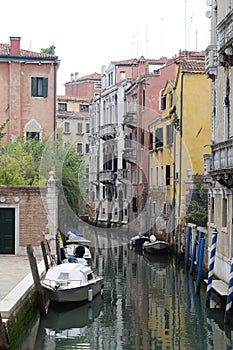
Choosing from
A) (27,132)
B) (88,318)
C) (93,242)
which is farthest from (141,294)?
(93,242)

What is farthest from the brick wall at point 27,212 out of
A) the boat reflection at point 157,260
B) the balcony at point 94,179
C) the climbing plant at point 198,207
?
the balcony at point 94,179

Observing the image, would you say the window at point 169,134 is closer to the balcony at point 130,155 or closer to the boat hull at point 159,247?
→ the boat hull at point 159,247

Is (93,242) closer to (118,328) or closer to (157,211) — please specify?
(157,211)

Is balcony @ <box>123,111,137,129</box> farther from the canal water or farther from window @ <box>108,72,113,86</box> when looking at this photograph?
the canal water

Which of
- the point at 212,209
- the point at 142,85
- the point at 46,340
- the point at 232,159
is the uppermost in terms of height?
the point at 142,85

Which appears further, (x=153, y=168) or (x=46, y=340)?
(x=153, y=168)

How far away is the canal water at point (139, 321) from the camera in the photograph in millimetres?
10655

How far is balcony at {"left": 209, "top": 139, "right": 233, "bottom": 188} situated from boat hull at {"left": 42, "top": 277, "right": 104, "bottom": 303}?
3.40 metres

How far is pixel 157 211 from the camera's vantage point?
88.1 feet

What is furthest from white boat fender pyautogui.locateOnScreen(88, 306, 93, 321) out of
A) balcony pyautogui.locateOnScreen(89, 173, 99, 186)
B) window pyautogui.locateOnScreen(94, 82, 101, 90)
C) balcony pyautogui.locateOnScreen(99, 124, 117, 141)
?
window pyautogui.locateOnScreen(94, 82, 101, 90)

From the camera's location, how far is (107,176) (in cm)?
3709

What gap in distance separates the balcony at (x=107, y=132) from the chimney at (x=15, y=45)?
1535 cm

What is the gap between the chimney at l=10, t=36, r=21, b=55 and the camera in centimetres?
2170

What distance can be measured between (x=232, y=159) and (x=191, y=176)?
9.69 metres
